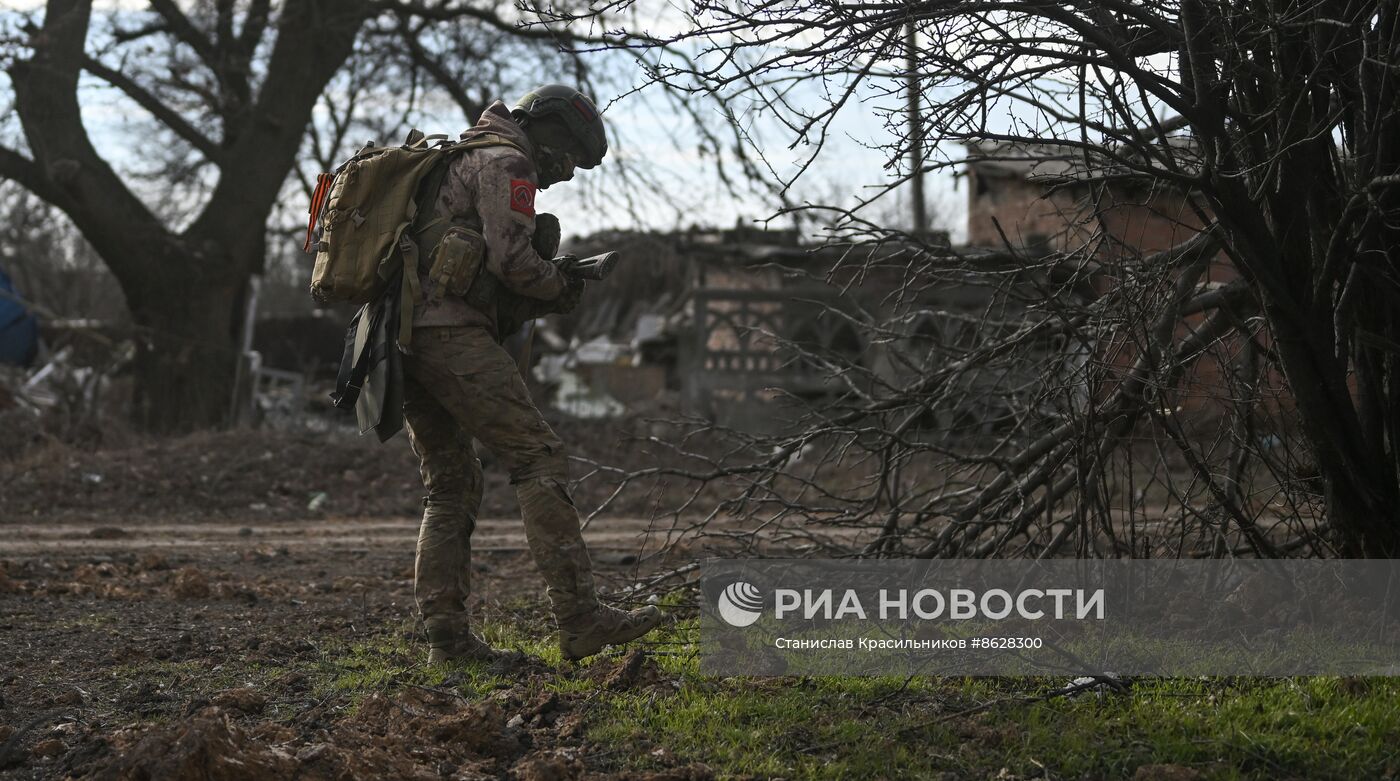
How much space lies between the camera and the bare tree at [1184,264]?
4.18m

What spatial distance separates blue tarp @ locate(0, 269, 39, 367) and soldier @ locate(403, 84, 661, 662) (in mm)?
15326

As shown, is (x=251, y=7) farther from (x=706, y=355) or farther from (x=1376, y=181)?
(x=1376, y=181)

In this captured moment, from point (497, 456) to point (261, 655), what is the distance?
122cm

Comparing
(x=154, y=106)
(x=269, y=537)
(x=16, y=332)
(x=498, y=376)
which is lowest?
(x=269, y=537)

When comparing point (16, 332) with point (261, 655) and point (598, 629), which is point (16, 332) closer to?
point (261, 655)

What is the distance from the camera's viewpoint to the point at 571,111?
480cm

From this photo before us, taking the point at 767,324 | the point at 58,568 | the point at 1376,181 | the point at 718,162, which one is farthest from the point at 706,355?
the point at 1376,181

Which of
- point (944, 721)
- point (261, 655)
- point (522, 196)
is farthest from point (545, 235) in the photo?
point (944, 721)

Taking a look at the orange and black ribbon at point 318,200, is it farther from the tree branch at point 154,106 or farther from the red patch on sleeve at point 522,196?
the tree branch at point 154,106

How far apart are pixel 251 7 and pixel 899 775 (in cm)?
1405

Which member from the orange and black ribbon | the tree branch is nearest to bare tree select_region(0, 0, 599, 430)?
the tree branch

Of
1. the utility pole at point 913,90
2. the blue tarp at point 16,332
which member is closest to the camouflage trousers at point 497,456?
the utility pole at point 913,90

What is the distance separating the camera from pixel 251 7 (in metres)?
15.2

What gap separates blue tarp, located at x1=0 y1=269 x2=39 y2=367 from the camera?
59.7 ft
